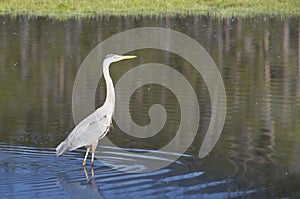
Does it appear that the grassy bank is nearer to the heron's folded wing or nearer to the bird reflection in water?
the heron's folded wing

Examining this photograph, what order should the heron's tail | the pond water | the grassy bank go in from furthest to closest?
the grassy bank → the heron's tail → the pond water

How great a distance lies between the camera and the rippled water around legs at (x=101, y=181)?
24.0 ft

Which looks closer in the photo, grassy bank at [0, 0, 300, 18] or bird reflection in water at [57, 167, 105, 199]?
bird reflection in water at [57, 167, 105, 199]

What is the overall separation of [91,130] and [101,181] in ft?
2.69

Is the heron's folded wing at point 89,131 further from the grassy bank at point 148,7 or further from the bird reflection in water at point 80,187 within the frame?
the grassy bank at point 148,7

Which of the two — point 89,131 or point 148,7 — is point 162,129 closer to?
point 89,131

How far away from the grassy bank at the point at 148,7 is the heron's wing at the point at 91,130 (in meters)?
20.5

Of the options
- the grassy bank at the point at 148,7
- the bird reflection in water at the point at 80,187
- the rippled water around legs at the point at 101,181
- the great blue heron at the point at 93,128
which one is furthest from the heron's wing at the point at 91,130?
the grassy bank at the point at 148,7

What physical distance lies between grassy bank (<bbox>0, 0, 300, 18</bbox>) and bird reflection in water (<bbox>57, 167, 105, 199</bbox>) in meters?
21.2

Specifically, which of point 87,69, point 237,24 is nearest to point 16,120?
point 87,69

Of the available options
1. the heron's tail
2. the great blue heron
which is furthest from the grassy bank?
the heron's tail

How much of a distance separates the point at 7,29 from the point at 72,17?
4.85 metres

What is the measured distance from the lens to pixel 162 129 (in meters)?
10.5

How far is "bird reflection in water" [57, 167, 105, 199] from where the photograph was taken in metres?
7.32
